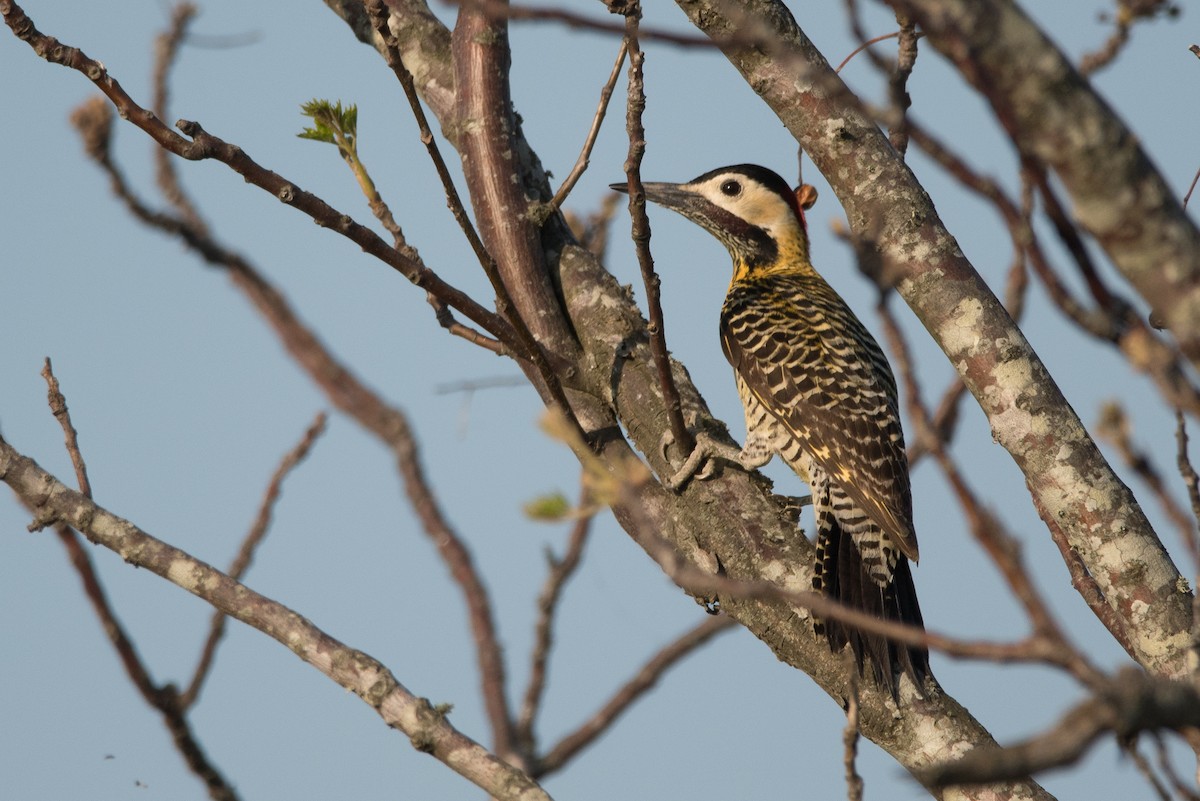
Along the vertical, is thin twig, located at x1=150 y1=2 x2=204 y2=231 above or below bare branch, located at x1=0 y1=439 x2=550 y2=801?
above

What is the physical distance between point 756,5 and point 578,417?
1.58 m

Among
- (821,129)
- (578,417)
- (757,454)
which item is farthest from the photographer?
(757,454)

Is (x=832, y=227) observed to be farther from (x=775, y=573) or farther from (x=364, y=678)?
(x=775, y=573)

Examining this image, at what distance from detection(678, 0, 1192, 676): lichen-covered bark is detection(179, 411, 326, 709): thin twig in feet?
7.14

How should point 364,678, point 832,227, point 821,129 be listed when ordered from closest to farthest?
1. point 832,227
2. point 364,678
3. point 821,129

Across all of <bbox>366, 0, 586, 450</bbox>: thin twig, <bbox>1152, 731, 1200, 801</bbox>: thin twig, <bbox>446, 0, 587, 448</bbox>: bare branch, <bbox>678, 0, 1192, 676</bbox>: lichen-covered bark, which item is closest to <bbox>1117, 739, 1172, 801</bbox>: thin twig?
<bbox>1152, 731, 1200, 801</bbox>: thin twig

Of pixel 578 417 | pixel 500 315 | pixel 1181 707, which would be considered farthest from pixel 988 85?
pixel 578 417

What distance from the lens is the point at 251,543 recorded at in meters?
4.45

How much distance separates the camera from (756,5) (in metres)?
4.14

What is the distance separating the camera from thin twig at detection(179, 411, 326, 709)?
3.97 m

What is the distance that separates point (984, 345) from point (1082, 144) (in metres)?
2.20

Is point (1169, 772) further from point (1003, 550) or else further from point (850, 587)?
point (850, 587)

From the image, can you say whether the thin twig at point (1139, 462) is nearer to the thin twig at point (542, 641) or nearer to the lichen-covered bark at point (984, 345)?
the lichen-covered bark at point (984, 345)

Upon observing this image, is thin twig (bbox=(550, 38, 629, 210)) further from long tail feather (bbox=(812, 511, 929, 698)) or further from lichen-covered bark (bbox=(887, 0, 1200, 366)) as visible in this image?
lichen-covered bark (bbox=(887, 0, 1200, 366))
